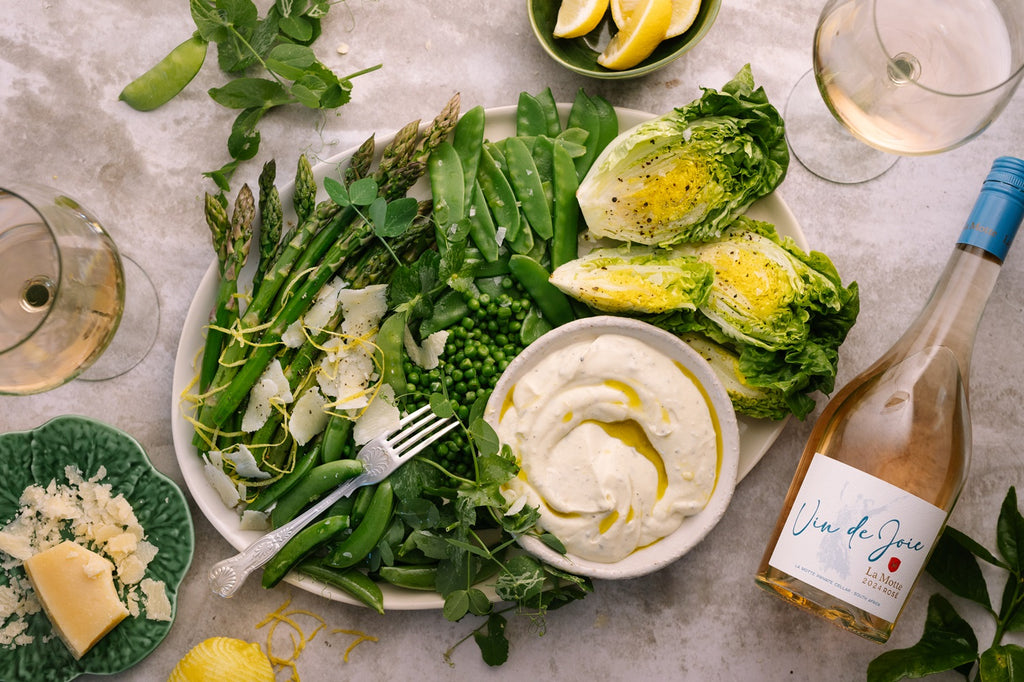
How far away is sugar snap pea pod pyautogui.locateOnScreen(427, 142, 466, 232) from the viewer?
2.39 m

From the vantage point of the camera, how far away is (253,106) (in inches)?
101

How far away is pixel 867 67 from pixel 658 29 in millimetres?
734

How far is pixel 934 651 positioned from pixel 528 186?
2.08 m

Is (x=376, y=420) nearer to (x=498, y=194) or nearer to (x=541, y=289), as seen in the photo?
(x=541, y=289)

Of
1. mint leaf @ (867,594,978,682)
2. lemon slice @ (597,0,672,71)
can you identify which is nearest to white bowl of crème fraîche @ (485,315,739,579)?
mint leaf @ (867,594,978,682)

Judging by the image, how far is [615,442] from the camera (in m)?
2.30

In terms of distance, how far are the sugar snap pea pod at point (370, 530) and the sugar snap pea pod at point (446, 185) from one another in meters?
0.91

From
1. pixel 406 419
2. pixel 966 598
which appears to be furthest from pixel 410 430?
pixel 966 598

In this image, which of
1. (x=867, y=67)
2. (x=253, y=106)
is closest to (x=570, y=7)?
(x=867, y=67)

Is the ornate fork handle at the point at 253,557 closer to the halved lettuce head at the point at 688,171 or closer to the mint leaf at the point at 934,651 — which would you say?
the halved lettuce head at the point at 688,171

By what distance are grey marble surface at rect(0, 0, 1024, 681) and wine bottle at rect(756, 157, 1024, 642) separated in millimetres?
245

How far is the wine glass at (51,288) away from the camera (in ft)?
6.49

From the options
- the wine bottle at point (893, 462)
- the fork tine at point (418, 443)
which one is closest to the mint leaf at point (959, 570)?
the wine bottle at point (893, 462)

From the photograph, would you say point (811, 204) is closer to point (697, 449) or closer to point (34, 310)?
point (697, 449)
